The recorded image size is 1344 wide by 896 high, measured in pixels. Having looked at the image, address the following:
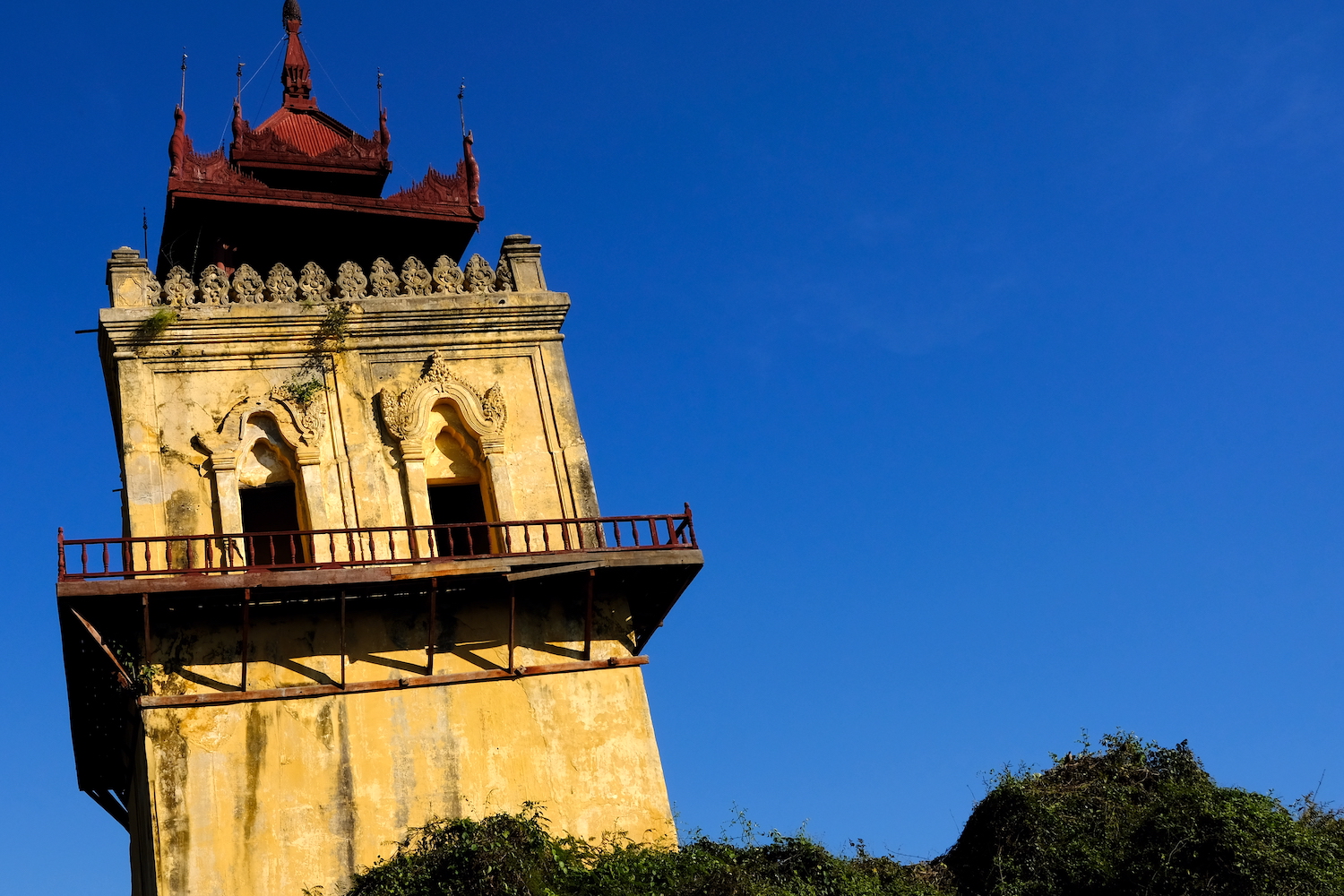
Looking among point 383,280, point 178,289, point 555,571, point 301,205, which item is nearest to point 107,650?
point 555,571

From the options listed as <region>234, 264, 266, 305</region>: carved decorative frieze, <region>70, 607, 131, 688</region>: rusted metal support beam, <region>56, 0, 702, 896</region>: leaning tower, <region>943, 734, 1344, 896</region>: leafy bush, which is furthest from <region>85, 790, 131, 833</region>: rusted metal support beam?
<region>943, 734, 1344, 896</region>: leafy bush

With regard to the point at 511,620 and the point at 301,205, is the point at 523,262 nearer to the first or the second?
the point at 301,205

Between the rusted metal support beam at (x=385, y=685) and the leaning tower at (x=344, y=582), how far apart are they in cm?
3

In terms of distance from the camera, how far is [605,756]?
19.9 metres

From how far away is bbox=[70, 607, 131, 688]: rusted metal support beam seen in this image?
18.3 metres

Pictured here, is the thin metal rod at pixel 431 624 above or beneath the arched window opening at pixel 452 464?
beneath

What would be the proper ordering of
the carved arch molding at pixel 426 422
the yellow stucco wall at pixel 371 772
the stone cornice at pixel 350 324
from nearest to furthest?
1. the yellow stucco wall at pixel 371 772
2. the carved arch molding at pixel 426 422
3. the stone cornice at pixel 350 324

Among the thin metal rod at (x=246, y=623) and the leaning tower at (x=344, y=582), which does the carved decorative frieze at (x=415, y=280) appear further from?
the thin metal rod at (x=246, y=623)

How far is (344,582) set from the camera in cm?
1906

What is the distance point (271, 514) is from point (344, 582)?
3.67m

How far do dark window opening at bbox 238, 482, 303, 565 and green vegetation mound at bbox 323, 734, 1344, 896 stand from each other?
499cm

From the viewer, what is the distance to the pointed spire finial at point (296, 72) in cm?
2881

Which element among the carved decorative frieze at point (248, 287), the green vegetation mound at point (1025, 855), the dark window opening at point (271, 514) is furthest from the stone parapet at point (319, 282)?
the green vegetation mound at point (1025, 855)

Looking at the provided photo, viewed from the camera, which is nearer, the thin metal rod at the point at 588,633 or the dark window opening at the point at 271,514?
the thin metal rod at the point at 588,633
